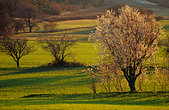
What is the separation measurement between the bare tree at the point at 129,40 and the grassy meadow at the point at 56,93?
2006mm

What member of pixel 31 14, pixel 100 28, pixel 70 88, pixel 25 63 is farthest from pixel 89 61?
pixel 31 14

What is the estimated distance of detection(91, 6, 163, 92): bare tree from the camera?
2217 centimetres

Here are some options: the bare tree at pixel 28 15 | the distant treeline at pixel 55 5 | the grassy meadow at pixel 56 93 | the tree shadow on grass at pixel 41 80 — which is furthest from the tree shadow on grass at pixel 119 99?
the distant treeline at pixel 55 5

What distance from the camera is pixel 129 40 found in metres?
22.3

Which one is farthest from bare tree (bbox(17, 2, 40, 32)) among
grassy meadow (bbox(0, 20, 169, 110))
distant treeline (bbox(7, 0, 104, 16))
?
grassy meadow (bbox(0, 20, 169, 110))

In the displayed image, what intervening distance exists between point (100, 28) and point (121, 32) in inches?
84.1

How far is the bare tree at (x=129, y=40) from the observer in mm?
22166

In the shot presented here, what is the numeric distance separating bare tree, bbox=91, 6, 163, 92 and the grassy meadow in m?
2.01

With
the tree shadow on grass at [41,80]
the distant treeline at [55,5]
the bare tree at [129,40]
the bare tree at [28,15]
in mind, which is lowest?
the tree shadow on grass at [41,80]

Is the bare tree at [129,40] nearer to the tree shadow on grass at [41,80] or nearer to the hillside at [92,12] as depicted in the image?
the tree shadow on grass at [41,80]

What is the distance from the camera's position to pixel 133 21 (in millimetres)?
22672

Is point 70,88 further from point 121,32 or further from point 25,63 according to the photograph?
point 25,63

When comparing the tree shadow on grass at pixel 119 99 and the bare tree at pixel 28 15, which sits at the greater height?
the bare tree at pixel 28 15

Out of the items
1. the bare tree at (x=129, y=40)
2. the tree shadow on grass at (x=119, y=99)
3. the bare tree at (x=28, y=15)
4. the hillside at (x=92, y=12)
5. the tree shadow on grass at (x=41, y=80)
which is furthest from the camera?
the hillside at (x=92, y=12)
